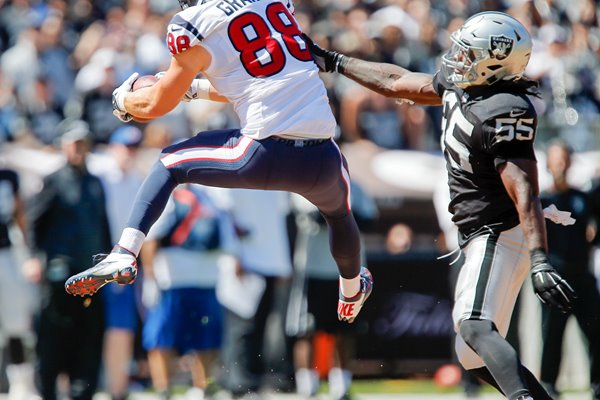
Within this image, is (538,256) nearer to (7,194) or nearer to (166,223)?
(166,223)

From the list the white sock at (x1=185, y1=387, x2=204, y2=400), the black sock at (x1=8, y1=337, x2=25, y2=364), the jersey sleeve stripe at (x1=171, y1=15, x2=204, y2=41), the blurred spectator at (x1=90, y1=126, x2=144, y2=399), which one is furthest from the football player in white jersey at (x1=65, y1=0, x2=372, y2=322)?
the black sock at (x1=8, y1=337, x2=25, y2=364)

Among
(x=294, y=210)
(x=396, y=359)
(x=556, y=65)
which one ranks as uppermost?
(x=556, y=65)

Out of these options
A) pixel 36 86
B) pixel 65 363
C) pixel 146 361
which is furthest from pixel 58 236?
pixel 36 86

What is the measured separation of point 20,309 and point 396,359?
3.31 m

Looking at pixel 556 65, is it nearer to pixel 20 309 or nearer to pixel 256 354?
pixel 256 354

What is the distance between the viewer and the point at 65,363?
972cm

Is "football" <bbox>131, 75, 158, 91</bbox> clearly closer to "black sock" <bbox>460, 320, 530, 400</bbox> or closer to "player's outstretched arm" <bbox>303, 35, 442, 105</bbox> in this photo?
"player's outstretched arm" <bbox>303, 35, 442, 105</bbox>

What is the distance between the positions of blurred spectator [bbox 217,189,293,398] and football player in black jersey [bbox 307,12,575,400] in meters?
3.95

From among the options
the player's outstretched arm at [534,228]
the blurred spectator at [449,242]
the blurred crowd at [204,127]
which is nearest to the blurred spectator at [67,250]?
the blurred crowd at [204,127]

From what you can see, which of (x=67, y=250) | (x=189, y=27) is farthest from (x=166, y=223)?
(x=189, y=27)

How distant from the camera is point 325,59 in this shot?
666cm

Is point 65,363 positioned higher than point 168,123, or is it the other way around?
point 168,123

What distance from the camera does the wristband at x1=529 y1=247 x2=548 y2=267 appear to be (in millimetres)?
5836

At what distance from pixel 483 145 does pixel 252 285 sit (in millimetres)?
4567
